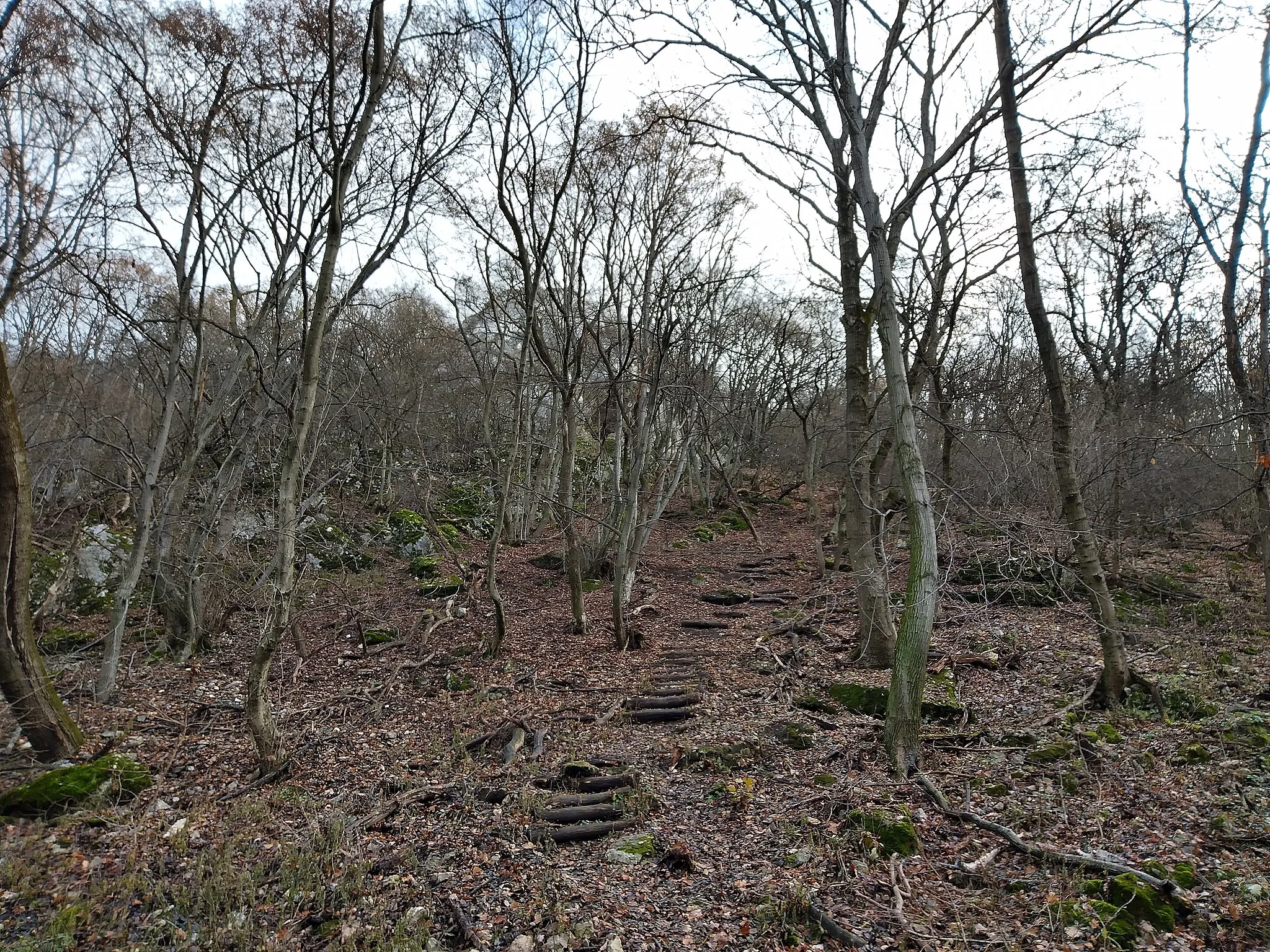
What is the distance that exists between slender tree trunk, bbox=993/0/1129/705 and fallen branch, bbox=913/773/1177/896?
2.45 meters

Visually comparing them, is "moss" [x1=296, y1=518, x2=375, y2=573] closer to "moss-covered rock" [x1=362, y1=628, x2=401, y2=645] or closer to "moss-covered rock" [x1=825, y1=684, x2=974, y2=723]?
"moss-covered rock" [x1=362, y1=628, x2=401, y2=645]

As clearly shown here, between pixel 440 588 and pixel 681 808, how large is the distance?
29.2 ft

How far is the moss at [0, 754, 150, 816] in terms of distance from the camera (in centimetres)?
488

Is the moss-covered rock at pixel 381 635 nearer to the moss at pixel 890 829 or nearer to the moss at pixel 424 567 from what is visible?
the moss at pixel 424 567

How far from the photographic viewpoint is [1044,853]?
3963 mm

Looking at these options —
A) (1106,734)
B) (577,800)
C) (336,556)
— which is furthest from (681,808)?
(336,556)

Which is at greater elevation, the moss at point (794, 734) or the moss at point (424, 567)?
the moss at point (424, 567)

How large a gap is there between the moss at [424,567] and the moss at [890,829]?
37.0ft

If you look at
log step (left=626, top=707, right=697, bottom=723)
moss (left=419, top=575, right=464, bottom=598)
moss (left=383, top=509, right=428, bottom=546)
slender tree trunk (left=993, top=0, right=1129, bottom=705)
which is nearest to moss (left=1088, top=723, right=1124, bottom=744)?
slender tree trunk (left=993, top=0, right=1129, bottom=705)

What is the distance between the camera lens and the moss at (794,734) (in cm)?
618

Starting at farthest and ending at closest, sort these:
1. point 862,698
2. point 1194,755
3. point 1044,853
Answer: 1. point 862,698
2. point 1194,755
3. point 1044,853

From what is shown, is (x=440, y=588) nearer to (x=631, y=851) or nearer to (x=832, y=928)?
(x=631, y=851)

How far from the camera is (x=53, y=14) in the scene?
694cm

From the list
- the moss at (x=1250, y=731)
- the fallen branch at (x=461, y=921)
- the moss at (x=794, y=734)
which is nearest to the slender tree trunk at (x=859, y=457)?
the moss at (x=794, y=734)
